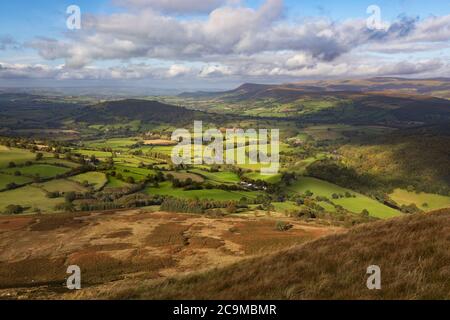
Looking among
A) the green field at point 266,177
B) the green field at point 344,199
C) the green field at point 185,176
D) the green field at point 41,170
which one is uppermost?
the green field at point 41,170

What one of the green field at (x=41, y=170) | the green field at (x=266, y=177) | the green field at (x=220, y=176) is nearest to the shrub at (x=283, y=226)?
the green field at (x=220, y=176)

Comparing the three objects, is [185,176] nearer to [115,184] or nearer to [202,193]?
[115,184]

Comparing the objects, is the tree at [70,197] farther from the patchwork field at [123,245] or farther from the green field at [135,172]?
the patchwork field at [123,245]

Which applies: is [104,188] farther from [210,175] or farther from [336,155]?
[336,155]

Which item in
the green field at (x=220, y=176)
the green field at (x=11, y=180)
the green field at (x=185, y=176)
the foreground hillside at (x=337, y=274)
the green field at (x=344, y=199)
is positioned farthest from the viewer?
the green field at (x=220, y=176)

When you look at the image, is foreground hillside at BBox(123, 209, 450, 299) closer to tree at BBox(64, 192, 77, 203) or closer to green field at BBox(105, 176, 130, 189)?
tree at BBox(64, 192, 77, 203)

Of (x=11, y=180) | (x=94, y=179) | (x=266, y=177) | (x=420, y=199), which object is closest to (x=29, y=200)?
(x=11, y=180)

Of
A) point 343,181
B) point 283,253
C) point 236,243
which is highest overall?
point 283,253

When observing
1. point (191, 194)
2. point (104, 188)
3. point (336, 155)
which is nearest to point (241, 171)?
point (191, 194)
